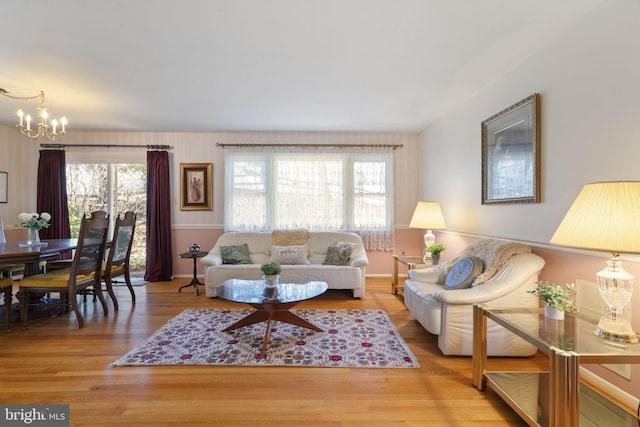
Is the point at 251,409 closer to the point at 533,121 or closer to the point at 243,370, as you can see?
the point at 243,370

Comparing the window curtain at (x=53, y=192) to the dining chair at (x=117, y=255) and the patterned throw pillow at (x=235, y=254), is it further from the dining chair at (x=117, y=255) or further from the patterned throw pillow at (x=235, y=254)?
the patterned throw pillow at (x=235, y=254)

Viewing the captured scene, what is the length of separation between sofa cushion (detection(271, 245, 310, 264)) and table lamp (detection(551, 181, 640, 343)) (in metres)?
3.17

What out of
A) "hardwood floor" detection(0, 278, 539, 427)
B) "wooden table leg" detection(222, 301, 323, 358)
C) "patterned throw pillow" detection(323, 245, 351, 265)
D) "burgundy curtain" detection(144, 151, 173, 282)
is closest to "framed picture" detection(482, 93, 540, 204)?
"hardwood floor" detection(0, 278, 539, 427)

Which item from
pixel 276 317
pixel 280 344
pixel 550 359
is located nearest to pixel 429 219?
pixel 276 317

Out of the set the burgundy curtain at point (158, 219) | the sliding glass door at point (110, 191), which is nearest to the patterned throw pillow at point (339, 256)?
the burgundy curtain at point (158, 219)

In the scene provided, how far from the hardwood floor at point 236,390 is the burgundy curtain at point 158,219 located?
2130 millimetres

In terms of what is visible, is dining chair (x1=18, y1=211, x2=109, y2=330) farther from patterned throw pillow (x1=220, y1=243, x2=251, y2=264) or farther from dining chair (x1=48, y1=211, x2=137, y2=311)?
patterned throw pillow (x1=220, y1=243, x2=251, y2=264)

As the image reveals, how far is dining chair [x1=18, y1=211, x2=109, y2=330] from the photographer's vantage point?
2873 mm

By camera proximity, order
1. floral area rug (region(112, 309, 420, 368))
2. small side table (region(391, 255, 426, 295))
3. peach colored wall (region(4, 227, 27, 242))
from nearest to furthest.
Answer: floral area rug (region(112, 309, 420, 368)) < small side table (region(391, 255, 426, 295)) < peach colored wall (region(4, 227, 27, 242))

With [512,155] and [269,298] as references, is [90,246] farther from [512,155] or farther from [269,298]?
[512,155]

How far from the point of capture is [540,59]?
240 centimetres

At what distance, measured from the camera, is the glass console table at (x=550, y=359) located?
4.07 ft

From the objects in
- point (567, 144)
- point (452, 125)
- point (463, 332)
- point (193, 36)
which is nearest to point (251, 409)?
point (463, 332)

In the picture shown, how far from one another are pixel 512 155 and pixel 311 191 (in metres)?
2.92
